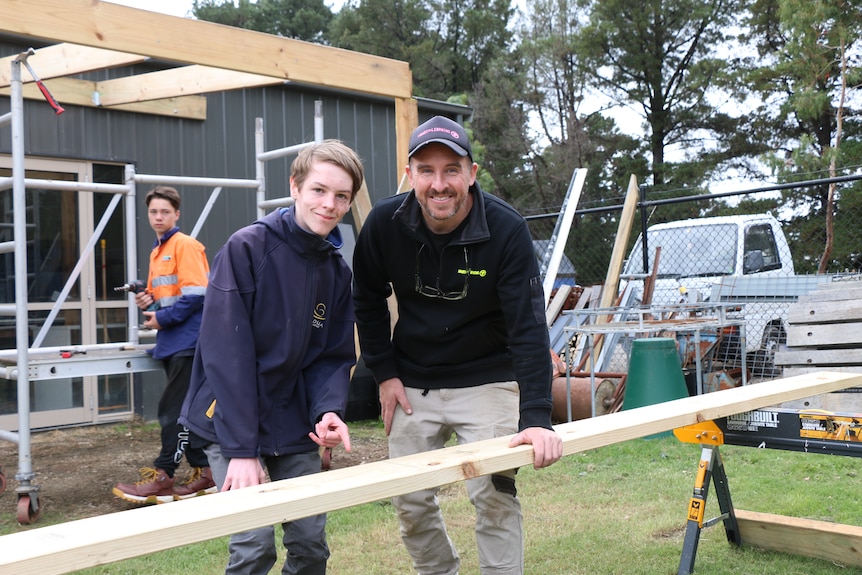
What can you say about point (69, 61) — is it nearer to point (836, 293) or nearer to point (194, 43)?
point (194, 43)

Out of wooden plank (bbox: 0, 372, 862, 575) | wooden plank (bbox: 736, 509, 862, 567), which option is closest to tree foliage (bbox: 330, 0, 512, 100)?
wooden plank (bbox: 736, 509, 862, 567)

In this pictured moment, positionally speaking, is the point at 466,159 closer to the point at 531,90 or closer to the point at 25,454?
the point at 25,454

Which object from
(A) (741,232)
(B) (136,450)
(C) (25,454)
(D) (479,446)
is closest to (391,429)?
(D) (479,446)

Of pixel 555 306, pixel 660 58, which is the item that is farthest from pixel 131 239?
pixel 660 58

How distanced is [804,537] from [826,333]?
231cm

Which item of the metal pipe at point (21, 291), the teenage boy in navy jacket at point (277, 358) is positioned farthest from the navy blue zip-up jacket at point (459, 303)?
the metal pipe at point (21, 291)

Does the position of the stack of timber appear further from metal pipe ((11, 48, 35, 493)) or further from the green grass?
metal pipe ((11, 48, 35, 493))

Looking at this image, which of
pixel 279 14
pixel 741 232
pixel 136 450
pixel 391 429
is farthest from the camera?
pixel 279 14

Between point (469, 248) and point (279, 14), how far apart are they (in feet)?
119

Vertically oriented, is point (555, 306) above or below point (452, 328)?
below

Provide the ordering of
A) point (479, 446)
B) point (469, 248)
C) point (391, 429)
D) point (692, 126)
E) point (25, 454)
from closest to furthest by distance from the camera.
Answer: point (479, 446) < point (469, 248) < point (391, 429) < point (25, 454) < point (692, 126)

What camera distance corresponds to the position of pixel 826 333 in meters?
5.85

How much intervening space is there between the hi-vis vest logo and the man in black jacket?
1.39ft

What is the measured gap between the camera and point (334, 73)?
5695 mm
